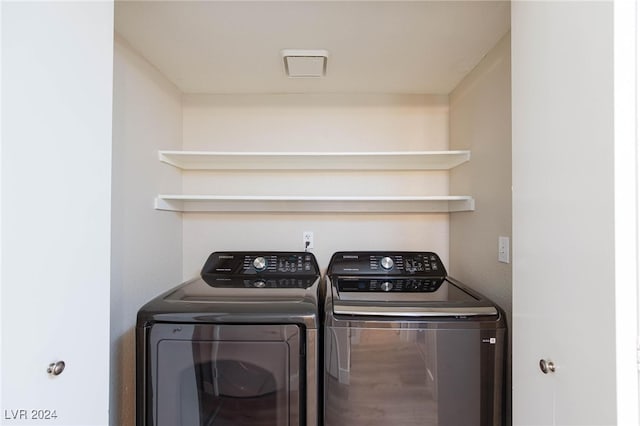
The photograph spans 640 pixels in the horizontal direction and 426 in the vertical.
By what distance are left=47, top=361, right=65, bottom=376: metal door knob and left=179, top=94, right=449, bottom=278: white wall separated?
1276 millimetres

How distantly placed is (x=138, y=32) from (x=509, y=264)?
6.24 feet

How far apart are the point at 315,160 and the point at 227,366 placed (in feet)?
3.85

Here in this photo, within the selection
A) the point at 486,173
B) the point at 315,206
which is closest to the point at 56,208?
the point at 315,206

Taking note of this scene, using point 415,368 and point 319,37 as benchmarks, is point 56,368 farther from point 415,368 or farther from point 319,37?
point 319,37

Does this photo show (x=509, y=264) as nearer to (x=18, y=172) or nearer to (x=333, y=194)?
(x=333, y=194)

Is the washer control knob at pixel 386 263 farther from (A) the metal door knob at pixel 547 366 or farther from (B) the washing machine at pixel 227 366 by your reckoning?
(A) the metal door knob at pixel 547 366

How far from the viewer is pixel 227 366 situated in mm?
1208

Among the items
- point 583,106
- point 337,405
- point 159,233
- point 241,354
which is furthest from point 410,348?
point 159,233

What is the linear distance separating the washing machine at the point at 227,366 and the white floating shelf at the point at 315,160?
88 cm

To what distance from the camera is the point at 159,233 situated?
1.77 metres

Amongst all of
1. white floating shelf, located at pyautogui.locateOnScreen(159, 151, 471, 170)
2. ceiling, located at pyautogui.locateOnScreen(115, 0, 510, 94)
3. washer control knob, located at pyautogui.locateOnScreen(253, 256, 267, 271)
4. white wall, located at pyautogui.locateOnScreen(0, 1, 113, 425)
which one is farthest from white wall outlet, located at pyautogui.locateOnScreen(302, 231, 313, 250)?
white wall, located at pyautogui.locateOnScreen(0, 1, 113, 425)

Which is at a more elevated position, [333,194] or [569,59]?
[569,59]

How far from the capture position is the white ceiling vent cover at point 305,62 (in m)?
1.54

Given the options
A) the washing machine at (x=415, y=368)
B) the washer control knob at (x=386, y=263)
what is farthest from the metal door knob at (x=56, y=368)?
the washer control knob at (x=386, y=263)
